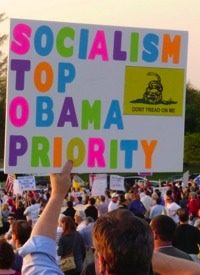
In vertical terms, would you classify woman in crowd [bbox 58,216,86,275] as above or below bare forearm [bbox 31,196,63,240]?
below

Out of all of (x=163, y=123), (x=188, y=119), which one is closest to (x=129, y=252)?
(x=163, y=123)

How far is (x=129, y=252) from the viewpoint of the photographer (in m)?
2.07

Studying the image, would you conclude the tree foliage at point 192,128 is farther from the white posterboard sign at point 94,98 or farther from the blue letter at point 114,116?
the blue letter at point 114,116

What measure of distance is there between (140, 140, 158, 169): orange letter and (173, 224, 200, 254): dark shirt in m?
2.92

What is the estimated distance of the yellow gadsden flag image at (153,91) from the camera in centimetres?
522

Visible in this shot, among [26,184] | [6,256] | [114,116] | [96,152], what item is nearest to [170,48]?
[114,116]

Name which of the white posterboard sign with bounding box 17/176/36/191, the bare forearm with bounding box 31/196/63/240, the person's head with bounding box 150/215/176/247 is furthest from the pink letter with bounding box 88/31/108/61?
the white posterboard sign with bounding box 17/176/36/191

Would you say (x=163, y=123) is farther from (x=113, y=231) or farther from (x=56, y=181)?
(x=113, y=231)

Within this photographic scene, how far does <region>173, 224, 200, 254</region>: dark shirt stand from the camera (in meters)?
7.98

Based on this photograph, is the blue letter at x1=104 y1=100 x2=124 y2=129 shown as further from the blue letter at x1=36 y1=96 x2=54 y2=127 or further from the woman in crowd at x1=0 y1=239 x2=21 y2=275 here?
the woman in crowd at x1=0 y1=239 x2=21 y2=275

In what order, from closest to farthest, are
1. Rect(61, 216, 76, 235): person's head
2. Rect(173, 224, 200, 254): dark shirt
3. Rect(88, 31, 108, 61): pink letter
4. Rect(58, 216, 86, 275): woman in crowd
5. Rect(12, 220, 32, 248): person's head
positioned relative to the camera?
Rect(88, 31, 108, 61): pink letter
Rect(12, 220, 32, 248): person's head
Rect(173, 224, 200, 254): dark shirt
Rect(58, 216, 86, 275): woman in crowd
Rect(61, 216, 76, 235): person's head

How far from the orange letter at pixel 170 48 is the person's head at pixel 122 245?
326 cm

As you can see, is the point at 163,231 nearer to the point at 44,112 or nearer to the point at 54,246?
the point at 44,112

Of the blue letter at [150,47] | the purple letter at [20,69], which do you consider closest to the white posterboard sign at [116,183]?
the blue letter at [150,47]
